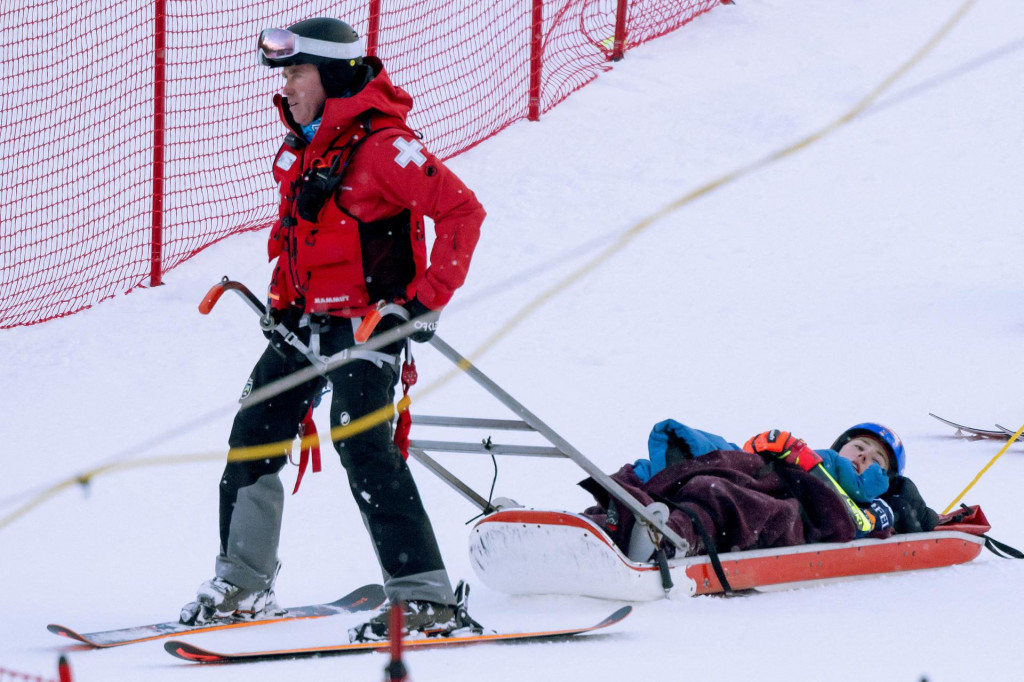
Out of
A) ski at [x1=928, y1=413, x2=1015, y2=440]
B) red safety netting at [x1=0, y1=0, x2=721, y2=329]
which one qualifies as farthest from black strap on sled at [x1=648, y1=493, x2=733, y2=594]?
red safety netting at [x1=0, y1=0, x2=721, y2=329]

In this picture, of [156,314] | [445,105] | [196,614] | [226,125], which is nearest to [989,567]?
[196,614]

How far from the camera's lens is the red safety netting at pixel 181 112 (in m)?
7.95

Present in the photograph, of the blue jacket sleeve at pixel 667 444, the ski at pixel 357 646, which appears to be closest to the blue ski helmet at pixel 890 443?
the blue jacket sleeve at pixel 667 444

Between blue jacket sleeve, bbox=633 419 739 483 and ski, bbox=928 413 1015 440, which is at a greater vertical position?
blue jacket sleeve, bbox=633 419 739 483

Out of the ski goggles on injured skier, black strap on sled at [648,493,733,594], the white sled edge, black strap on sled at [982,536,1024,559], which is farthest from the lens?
black strap on sled at [982,536,1024,559]

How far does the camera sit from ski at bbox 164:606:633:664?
9.98ft

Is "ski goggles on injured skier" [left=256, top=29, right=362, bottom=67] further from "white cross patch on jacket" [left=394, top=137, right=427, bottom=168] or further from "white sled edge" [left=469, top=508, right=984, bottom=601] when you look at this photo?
"white sled edge" [left=469, top=508, right=984, bottom=601]

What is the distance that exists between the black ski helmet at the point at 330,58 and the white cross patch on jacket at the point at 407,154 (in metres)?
0.25

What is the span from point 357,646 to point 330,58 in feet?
4.89

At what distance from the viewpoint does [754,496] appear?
393cm

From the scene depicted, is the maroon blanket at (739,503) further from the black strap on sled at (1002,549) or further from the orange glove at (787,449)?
the black strap on sled at (1002,549)

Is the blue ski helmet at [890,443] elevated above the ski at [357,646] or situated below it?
above

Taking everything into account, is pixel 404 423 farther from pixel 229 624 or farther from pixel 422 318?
pixel 229 624

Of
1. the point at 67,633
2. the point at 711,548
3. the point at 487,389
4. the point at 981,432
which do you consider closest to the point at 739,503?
the point at 711,548
